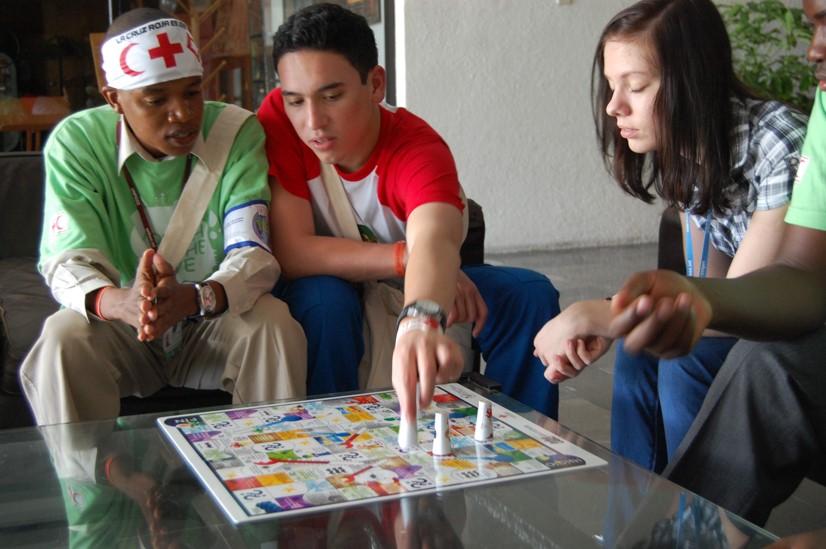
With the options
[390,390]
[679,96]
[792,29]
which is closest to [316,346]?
[390,390]

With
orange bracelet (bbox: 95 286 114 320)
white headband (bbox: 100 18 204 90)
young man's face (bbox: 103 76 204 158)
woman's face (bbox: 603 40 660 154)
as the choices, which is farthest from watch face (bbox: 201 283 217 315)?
woman's face (bbox: 603 40 660 154)

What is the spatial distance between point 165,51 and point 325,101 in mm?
326

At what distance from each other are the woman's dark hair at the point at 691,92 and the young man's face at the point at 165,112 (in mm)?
846

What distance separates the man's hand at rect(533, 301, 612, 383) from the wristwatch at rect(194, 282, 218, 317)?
2.25 feet

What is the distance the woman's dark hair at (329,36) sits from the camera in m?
1.93

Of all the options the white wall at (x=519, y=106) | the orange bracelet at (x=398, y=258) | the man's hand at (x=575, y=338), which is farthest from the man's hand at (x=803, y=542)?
A: the white wall at (x=519, y=106)

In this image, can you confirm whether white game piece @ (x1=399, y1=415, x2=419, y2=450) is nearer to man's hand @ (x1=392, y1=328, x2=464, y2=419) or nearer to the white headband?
man's hand @ (x1=392, y1=328, x2=464, y2=419)

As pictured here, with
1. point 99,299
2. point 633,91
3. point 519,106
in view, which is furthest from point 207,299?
point 519,106

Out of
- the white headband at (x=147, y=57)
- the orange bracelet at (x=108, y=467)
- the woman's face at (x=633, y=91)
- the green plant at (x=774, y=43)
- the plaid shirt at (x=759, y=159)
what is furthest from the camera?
the green plant at (x=774, y=43)

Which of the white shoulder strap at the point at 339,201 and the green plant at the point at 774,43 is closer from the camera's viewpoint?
the white shoulder strap at the point at 339,201

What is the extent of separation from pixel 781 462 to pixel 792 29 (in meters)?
3.92

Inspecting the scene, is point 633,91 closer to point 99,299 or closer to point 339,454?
point 339,454

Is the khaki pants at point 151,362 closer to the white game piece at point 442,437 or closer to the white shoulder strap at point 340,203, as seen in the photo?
the white shoulder strap at point 340,203

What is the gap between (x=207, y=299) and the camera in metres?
1.77
